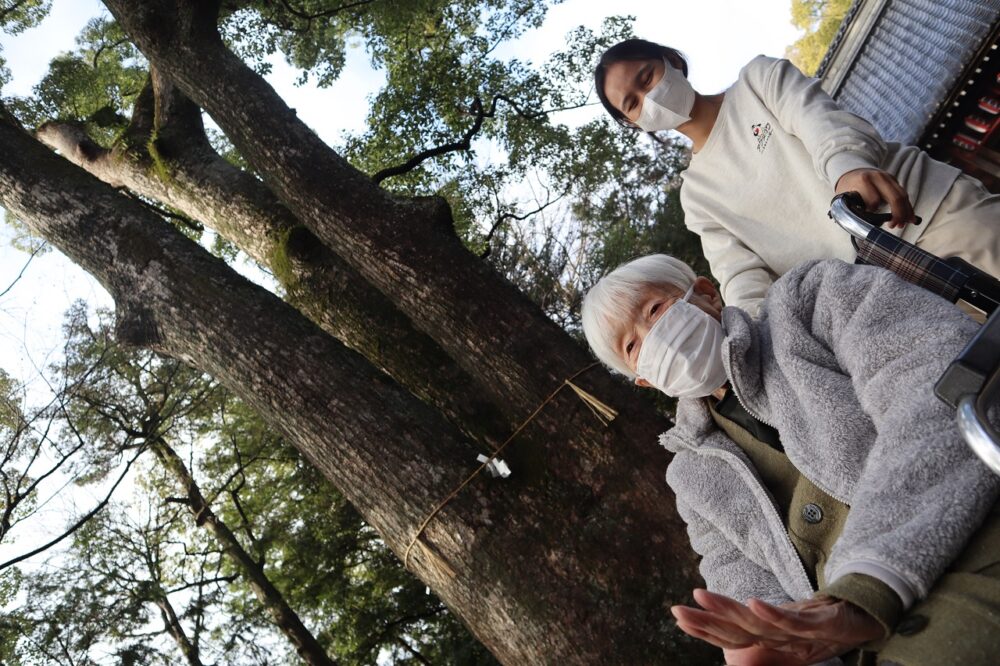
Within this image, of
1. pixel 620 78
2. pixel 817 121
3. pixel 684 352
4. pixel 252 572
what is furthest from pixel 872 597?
pixel 252 572

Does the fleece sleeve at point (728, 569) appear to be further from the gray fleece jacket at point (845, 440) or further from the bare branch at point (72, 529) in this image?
the bare branch at point (72, 529)

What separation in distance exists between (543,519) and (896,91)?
5.27 meters

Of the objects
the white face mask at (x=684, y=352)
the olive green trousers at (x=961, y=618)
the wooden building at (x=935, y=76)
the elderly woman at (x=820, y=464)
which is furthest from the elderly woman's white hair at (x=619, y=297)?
the wooden building at (x=935, y=76)

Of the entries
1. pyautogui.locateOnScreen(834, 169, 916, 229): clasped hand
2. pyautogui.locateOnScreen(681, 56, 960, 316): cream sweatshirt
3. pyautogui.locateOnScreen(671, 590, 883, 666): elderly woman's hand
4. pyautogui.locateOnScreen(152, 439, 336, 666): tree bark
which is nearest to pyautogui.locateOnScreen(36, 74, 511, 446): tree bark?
pyautogui.locateOnScreen(681, 56, 960, 316): cream sweatshirt

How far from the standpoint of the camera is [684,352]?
1897mm

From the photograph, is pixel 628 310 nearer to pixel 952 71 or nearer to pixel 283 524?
pixel 952 71

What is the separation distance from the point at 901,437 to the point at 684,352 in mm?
584

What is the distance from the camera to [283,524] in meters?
9.60

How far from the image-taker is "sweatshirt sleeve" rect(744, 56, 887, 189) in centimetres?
213

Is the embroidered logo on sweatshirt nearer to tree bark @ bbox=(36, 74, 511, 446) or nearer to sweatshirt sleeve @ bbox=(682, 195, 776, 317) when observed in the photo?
sweatshirt sleeve @ bbox=(682, 195, 776, 317)

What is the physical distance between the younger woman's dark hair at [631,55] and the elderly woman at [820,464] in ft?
3.47

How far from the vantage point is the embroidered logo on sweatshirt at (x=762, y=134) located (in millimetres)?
2619

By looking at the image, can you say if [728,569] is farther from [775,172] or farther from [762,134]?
[762,134]

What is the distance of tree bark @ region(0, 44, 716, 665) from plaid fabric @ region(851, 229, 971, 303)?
1.54m
